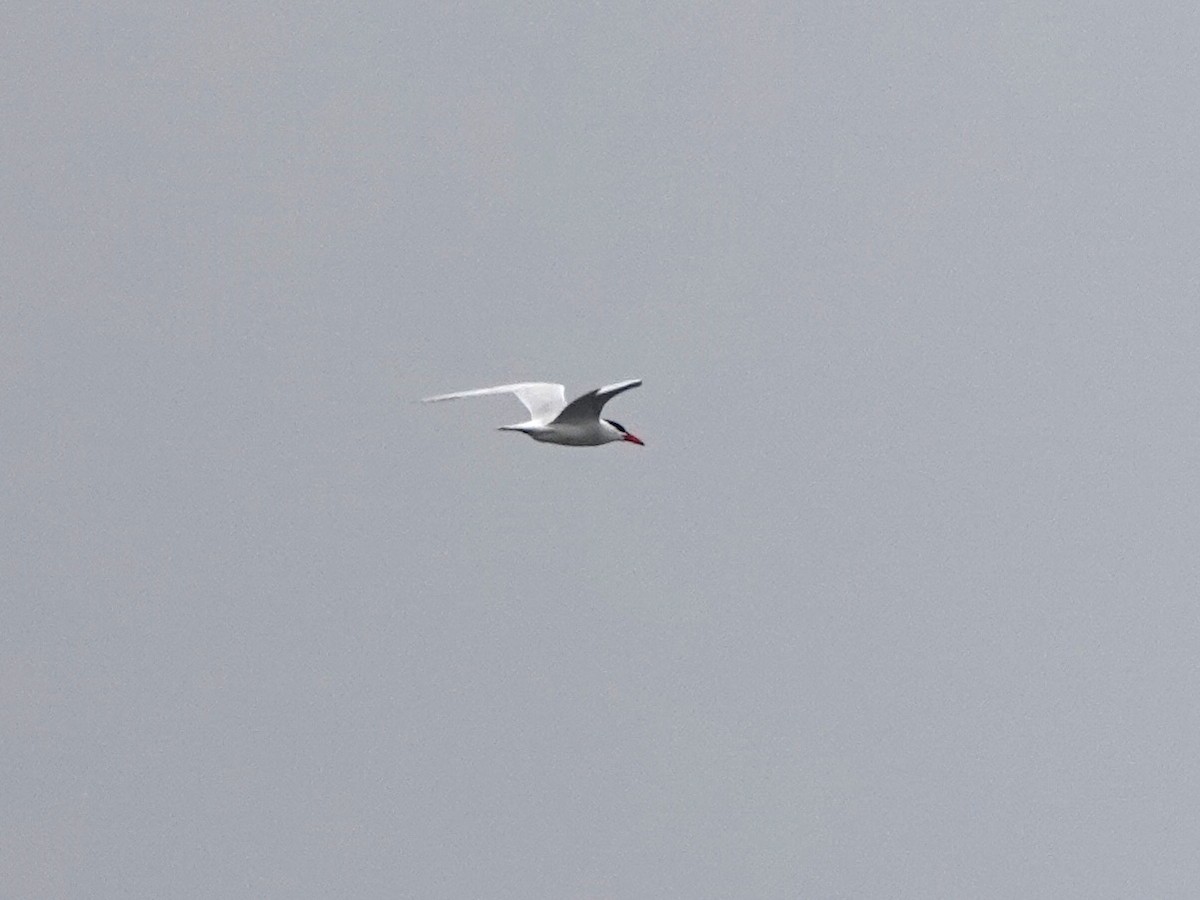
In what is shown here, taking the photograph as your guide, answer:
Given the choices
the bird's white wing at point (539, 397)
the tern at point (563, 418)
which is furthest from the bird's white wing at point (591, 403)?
the bird's white wing at point (539, 397)

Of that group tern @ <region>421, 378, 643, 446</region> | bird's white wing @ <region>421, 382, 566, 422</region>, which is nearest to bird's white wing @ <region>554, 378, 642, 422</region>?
tern @ <region>421, 378, 643, 446</region>

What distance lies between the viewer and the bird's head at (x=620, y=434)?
47281mm

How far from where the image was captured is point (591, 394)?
140 feet

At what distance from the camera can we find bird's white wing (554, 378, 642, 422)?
135 ft

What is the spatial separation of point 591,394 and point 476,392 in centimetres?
496

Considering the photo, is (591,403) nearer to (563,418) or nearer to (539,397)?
(563,418)

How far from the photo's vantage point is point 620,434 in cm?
4744

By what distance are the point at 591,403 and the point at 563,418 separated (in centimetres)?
123

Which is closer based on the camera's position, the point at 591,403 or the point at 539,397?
the point at 591,403

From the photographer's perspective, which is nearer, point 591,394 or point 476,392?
point 591,394

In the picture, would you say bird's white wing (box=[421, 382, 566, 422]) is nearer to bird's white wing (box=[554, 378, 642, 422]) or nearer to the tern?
the tern

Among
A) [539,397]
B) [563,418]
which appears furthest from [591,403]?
[539,397]

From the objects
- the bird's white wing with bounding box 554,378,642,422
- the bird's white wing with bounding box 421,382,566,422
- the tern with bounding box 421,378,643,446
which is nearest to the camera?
the bird's white wing with bounding box 554,378,642,422

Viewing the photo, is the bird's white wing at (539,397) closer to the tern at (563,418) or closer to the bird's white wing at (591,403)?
the tern at (563,418)
